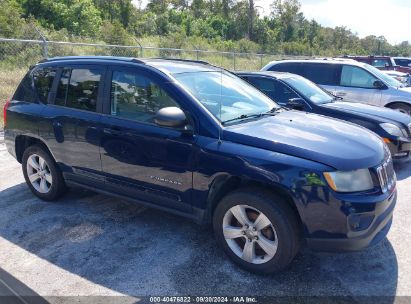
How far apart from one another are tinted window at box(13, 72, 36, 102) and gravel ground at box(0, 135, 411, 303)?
4.47 feet

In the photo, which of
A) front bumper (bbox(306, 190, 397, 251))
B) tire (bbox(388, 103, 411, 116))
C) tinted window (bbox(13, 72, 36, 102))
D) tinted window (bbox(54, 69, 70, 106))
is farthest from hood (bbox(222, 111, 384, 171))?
tire (bbox(388, 103, 411, 116))

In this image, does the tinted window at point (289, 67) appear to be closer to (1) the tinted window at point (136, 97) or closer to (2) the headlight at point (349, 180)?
(1) the tinted window at point (136, 97)

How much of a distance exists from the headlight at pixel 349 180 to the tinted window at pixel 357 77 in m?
6.67

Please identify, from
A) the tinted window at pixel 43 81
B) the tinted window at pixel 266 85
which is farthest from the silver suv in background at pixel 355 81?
the tinted window at pixel 43 81

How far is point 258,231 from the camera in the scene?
310 centimetres

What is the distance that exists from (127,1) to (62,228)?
35113mm

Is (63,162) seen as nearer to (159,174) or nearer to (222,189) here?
(159,174)

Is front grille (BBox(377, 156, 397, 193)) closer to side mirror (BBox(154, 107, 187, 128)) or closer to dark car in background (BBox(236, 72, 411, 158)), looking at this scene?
side mirror (BBox(154, 107, 187, 128))

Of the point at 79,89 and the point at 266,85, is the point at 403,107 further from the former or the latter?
the point at 79,89

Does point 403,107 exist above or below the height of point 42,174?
above

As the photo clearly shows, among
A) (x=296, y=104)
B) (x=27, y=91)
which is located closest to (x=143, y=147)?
(x=27, y=91)

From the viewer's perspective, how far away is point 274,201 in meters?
2.96

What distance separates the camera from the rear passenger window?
4.00 meters

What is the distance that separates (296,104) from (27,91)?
3879 millimetres
